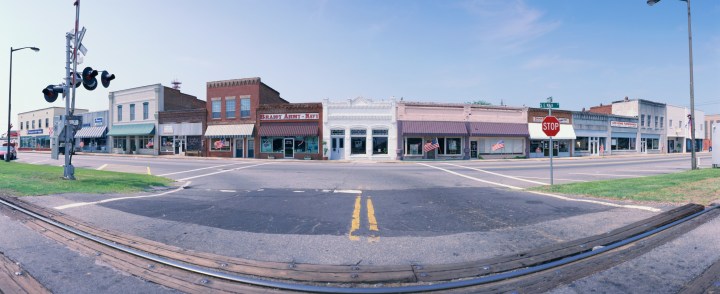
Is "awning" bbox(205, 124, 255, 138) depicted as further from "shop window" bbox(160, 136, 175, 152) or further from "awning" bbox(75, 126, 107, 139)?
"awning" bbox(75, 126, 107, 139)

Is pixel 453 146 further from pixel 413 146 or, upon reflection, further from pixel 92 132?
pixel 92 132

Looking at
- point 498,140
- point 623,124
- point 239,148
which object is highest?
point 623,124

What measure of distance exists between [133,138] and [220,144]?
15758 mm

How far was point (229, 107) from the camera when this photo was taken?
35469 mm

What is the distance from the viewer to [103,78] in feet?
35.6

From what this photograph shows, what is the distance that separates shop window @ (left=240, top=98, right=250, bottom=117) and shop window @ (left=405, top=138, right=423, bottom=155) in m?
18.0

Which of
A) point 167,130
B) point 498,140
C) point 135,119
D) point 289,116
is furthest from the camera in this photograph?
point 135,119

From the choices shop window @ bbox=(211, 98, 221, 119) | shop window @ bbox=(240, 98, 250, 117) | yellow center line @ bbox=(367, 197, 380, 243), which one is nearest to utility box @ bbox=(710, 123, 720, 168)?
yellow center line @ bbox=(367, 197, 380, 243)

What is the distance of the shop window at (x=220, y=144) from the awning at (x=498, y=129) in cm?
2707

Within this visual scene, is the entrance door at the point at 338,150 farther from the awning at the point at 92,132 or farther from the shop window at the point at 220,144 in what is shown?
the awning at the point at 92,132

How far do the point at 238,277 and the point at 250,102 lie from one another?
111ft

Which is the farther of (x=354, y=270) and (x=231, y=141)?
(x=231, y=141)

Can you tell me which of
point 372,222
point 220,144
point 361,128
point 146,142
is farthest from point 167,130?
point 372,222

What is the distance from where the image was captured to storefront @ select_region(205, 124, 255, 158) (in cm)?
3431
